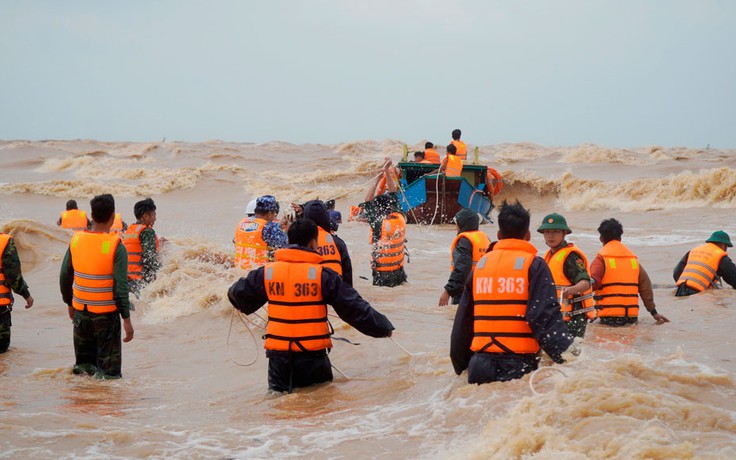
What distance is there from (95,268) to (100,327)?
19.6 inches

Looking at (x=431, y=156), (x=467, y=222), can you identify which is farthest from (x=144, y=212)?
(x=431, y=156)

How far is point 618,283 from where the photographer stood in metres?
7.96

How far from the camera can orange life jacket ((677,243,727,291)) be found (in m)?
9.96

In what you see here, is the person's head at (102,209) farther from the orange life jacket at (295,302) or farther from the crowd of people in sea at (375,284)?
the orange life jacket at (295,302)

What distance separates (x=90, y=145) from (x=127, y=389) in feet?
188

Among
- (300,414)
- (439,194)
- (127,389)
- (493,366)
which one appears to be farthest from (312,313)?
(439,194)

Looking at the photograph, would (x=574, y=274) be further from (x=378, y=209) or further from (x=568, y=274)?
(x=378, y=209)

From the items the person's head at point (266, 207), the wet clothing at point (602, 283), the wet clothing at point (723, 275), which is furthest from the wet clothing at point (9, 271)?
the wet clothing at point (723, 275)

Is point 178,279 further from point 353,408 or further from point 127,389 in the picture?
point 353,408

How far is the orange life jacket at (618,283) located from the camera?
25.8 ft

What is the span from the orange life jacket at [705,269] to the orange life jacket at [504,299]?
597 centimetres

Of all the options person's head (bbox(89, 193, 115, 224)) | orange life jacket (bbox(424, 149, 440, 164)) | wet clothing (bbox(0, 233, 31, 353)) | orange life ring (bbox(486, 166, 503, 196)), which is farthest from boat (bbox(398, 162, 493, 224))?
person's head (bbox(89, 193, 115, 224))

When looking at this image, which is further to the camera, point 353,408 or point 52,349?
point 52,349

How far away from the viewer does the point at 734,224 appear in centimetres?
1975
